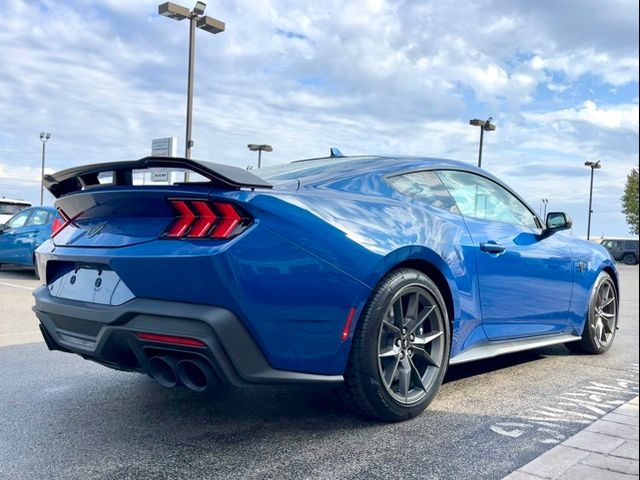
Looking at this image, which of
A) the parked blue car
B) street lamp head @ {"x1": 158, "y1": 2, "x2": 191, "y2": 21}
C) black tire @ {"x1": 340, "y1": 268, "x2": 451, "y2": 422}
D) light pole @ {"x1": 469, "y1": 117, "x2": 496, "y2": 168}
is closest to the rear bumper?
black tire @ {"x1": 340, "y1": 268, "x2": 451, "y2": 422}

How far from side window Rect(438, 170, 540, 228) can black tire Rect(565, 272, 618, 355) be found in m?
1.04

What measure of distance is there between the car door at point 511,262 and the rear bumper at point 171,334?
1.40 m

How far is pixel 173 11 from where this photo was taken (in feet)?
50.4

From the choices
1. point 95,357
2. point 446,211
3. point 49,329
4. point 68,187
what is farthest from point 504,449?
point 68,187

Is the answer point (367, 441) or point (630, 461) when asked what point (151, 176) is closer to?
point (367, 441)

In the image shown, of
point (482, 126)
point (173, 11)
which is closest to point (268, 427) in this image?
point (173, 11)

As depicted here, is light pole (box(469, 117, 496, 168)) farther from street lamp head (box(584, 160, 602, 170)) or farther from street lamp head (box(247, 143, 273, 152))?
street lamp head (box(584, 160, 602, 170))

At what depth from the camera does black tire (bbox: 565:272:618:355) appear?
5145mm

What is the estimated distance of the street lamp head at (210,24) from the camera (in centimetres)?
1612

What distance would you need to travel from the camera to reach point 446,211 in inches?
147

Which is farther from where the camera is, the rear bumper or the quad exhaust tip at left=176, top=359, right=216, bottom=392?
the quad exhaust tip at left=176, top=359, right=216, bottom=392

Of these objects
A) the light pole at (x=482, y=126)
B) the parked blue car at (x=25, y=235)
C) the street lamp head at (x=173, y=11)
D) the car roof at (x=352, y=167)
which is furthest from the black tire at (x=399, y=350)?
the light pole at (x=482, y=126)

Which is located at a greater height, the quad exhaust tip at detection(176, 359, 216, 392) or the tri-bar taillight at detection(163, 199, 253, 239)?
the tri-bar taillight at detection(163, 199, 253, 239)

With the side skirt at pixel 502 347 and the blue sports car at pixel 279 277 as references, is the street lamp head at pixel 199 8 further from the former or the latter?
the side skirt at pixel 502 347
